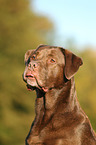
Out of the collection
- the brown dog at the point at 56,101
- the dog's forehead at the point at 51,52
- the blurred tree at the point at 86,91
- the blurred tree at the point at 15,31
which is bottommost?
the blurred tree at the point at 86,91

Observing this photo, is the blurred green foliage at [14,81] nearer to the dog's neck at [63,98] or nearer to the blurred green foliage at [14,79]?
the blurred green foliage at [14,79]

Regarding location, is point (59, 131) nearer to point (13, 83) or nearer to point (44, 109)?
point (44, 109)

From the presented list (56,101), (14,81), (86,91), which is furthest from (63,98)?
(86,91)

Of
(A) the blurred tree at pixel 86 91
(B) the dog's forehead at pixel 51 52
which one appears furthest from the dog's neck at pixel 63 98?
(A) the blurred tree at pixel 86 91

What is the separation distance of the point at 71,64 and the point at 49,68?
0.41 metres

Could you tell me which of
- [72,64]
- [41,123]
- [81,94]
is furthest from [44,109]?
[81,94]

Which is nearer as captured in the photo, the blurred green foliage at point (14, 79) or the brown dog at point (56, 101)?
the brown dog at point (56, 101)

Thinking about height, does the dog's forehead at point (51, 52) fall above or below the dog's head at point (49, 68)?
above

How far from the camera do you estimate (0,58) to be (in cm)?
3356

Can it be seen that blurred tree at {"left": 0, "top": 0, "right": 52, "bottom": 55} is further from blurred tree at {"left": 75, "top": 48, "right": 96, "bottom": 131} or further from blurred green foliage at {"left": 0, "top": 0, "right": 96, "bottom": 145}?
blurred tree at {"left": 75, "top": 48, "right": 96, "bottom": 131}

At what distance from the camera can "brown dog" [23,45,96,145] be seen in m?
5.37

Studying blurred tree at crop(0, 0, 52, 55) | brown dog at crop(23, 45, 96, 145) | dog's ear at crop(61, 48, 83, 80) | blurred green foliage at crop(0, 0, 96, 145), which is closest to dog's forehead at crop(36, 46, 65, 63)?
brown dog at crop(23, 45, 96, 145)

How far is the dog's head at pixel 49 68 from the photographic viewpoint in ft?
18.5

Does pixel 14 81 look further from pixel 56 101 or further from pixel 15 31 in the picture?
pixel 56 101
